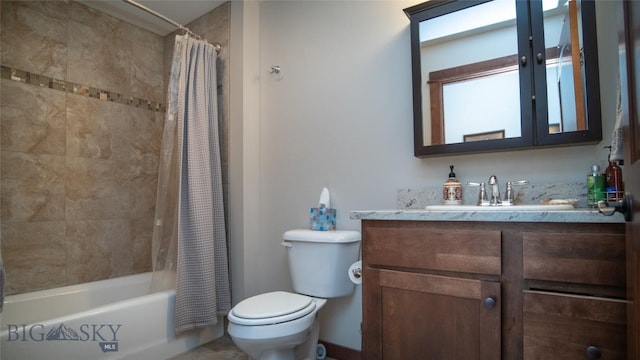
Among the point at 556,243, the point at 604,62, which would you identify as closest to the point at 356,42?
the point at 604,62

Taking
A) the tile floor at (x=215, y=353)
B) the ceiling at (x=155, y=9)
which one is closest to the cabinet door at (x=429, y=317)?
the tile floor at (x=215, y=353)

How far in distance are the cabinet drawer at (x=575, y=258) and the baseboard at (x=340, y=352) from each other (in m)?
1.16

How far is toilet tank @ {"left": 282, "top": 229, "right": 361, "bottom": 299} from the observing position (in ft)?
5.68

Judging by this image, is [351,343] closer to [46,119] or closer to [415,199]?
[415,199]

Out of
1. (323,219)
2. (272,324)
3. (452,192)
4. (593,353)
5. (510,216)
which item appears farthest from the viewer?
(323,219)

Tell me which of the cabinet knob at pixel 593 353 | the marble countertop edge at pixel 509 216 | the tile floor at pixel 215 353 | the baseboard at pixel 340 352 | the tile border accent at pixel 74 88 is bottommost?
the tile floor at pixel 215 353

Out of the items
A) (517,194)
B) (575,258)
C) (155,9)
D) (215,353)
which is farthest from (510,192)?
(155,9)

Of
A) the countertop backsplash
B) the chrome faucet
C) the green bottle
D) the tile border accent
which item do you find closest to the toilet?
the countertop backsplash

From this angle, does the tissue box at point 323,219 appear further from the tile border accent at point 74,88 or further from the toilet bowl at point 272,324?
the tile border accent at point 74,88

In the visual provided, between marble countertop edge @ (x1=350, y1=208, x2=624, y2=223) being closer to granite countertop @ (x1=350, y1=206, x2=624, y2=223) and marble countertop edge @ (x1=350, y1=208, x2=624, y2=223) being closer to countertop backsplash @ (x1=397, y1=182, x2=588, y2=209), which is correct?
granite countertop @ (x1=350, y1=206, x2=624, y2=223)

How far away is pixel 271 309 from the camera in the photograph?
1.53 meters

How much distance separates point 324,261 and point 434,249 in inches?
27.3

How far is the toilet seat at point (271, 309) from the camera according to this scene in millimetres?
1455

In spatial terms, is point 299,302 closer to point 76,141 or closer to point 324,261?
point 324,261
